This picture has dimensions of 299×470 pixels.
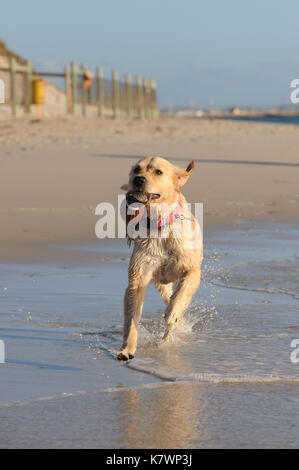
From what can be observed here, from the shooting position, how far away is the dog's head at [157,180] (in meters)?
5.15

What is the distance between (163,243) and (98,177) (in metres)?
7.44

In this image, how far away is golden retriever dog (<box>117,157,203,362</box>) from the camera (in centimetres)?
518

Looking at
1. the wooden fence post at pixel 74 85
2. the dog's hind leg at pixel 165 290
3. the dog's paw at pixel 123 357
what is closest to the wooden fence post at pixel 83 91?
the wooden fence post at pixel 74 85

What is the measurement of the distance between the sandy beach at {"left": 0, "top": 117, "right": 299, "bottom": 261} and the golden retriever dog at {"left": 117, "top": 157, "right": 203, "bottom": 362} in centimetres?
259

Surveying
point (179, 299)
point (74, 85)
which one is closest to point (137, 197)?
point (179, 299)

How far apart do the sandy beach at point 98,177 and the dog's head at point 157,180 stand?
2712mm

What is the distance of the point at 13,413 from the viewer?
3.86 m

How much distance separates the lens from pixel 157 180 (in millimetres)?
5191

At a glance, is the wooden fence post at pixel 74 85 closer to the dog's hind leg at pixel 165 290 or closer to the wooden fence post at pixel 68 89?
the wooden fence post at pixel 68 89

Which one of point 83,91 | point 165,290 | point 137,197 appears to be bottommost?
point 165,290

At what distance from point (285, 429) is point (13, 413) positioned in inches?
41.7

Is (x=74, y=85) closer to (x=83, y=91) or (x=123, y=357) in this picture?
(x=83, y=91)

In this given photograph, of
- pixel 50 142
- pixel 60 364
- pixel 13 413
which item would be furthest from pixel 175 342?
pixel 50 142

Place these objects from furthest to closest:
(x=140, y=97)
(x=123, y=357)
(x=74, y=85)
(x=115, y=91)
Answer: (x=140, y=97)
(x=115, y=91)
(x=74, y=85)
(x=123, y=357)
